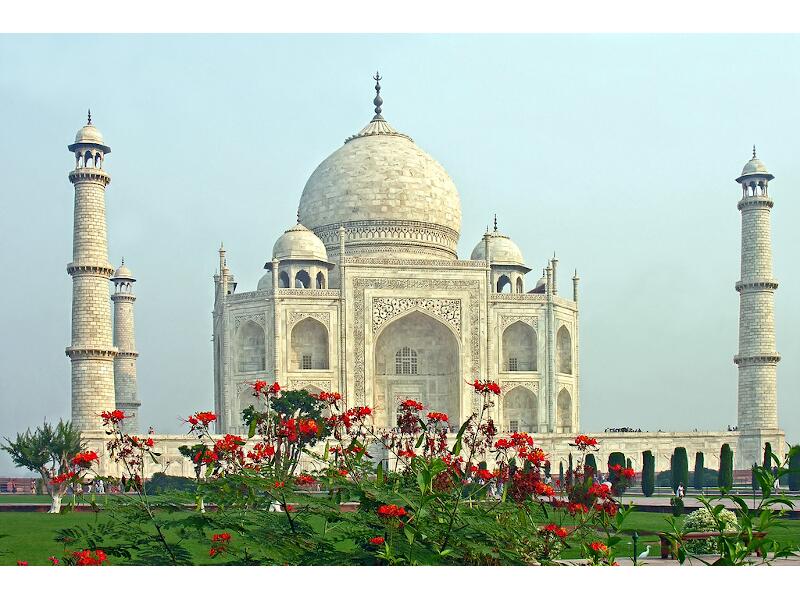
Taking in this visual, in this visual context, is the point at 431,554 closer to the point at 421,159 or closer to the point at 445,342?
the point at 445,342

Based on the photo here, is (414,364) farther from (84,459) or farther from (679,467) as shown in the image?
(84,459)

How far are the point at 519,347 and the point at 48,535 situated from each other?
65.4ft

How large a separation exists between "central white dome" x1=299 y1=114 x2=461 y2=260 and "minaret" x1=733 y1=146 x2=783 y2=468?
28.3ft

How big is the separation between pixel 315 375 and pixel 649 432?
8778mm

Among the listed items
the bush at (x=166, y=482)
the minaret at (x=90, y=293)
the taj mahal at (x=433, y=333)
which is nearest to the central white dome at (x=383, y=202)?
the taj mahal at (x=433, y=333)

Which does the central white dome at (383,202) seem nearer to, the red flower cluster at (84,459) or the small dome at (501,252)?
the small dome at (501,252)

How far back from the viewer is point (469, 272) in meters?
31.9

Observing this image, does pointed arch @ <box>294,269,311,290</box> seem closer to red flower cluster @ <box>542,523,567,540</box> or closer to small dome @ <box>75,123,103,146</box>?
small dome @ <box>75,123,103,146</box>

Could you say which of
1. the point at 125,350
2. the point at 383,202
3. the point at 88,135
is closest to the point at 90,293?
the point at 88,135

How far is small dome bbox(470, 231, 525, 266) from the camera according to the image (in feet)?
111

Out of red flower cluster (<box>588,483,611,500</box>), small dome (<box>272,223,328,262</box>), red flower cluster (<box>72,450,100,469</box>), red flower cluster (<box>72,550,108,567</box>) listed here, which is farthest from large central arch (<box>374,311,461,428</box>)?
red flower cluster (<box>72,550,108,567</box>)

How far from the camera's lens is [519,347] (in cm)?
3241
